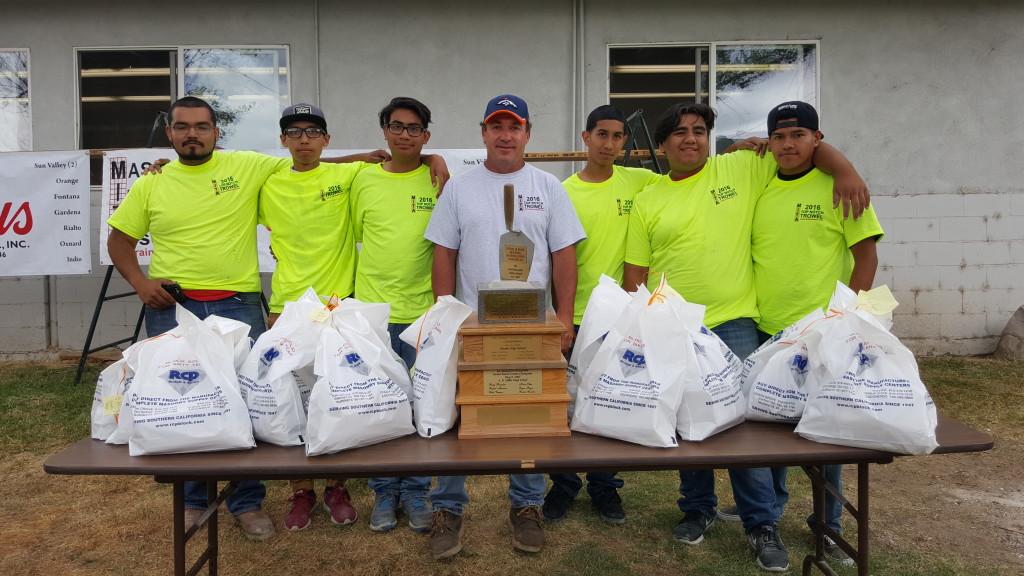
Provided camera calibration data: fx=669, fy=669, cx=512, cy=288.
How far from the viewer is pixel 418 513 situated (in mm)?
3008

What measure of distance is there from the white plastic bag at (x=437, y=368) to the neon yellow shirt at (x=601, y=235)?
834mm

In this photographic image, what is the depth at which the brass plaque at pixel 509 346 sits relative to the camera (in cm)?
196

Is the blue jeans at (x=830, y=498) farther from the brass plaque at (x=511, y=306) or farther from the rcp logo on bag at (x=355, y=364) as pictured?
the rcp logo on bag at (x=355, y=364)

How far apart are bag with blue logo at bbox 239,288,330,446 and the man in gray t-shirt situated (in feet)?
2.35

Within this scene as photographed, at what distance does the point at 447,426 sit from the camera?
201 centimetres

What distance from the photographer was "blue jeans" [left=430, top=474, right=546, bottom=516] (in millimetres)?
2734

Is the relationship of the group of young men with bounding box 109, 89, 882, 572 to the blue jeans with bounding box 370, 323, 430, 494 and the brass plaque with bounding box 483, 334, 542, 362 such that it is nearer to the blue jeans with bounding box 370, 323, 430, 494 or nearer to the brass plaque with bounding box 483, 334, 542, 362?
the blue jeans with bounding box 370, 323, 430, 494

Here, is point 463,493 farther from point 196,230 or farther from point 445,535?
point 196,230

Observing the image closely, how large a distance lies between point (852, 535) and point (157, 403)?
2817 mm

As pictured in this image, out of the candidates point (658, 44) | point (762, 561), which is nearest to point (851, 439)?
point (762, 561)

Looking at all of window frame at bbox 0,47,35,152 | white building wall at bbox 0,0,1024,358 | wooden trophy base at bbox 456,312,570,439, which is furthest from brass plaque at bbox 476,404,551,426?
window frame at bbox 0,47,35,152

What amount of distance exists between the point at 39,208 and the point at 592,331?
228 inches

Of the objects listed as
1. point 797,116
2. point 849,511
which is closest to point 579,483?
point 849,511


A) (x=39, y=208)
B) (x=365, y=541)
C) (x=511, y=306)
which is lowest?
(x=365, y=541)
